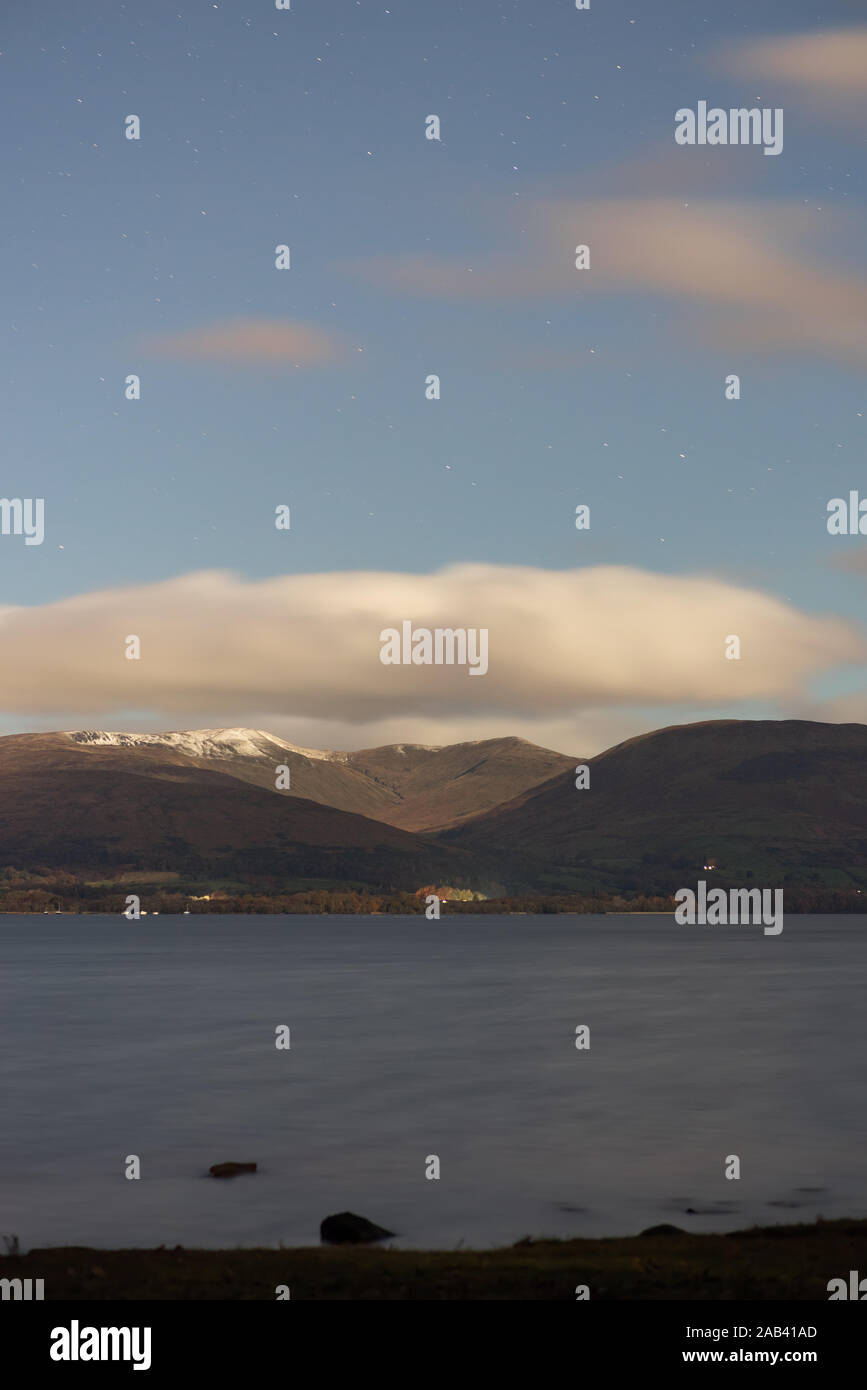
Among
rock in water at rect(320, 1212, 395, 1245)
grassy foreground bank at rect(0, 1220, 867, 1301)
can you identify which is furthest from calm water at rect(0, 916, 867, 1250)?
grassy foreground bank at rect(0, 1220, 867, 1301)

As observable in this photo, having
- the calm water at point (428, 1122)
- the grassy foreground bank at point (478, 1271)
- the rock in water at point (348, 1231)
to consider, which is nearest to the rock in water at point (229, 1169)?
the calm water at point (428, 1122)

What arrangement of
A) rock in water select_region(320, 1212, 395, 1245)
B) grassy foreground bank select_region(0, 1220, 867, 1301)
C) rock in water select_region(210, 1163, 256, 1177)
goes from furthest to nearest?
rock in water select_region(210, 1163, 256, 1177)
rock in water select_region(320, 1212, 395, 1245)
grassy foreground bank select_region(0, 1220, 867, 1301)

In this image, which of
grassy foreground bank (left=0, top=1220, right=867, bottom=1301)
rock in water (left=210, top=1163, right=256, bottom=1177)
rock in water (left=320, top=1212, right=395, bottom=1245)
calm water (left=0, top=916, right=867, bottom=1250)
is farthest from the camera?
rock in water (left=210, top=1163, right=256, bottom=1177)

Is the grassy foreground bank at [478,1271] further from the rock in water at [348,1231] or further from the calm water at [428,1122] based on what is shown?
the calm water at [428,1122]

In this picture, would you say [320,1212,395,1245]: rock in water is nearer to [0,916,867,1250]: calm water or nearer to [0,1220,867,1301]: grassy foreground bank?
[0,916,867,1250]: calm water

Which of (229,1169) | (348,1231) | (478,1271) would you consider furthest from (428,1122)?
(478,1271)

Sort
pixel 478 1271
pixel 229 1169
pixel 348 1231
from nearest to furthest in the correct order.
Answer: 1. pixel 478 1271
2. pixel 348 1231
3. pixel 229 1169

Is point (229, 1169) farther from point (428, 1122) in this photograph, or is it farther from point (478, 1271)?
point (478, 1271)

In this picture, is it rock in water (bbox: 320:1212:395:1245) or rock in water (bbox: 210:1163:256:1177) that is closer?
rock in water (bbox: 320:1212:395:1245)
